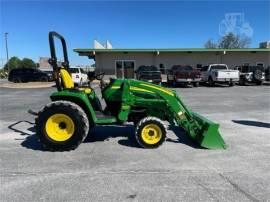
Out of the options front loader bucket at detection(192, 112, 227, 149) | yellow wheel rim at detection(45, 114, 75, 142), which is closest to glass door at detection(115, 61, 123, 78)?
yellow wheel rim at detection(45, 114, 75, 142)

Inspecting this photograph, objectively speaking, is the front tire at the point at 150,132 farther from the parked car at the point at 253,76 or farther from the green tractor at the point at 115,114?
the parked car at the point at 253,76

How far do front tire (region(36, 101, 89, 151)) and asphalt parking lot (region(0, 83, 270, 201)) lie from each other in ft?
0.69

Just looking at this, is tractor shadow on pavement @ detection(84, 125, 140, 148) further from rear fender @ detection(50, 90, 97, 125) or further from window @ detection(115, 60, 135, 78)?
window @ detection(115, 60, 135, 78)

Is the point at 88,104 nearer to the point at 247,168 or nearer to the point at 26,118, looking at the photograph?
the point at 247,168

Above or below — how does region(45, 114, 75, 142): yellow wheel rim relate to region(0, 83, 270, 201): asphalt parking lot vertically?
above

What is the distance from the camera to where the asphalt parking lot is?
13.2 feet

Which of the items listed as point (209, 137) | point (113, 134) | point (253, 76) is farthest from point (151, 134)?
point (253, 76)

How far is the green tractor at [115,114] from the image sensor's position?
5.95 meters

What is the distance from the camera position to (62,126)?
6082mm

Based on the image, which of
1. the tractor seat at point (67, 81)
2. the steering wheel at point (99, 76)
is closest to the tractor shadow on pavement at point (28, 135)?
the tractor seat at point (67, 81)

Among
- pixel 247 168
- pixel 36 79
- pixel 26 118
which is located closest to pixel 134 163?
pixel 247 168

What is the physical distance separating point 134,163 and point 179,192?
1.35m

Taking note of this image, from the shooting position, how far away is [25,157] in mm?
5613

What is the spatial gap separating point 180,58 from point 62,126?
28.9m
